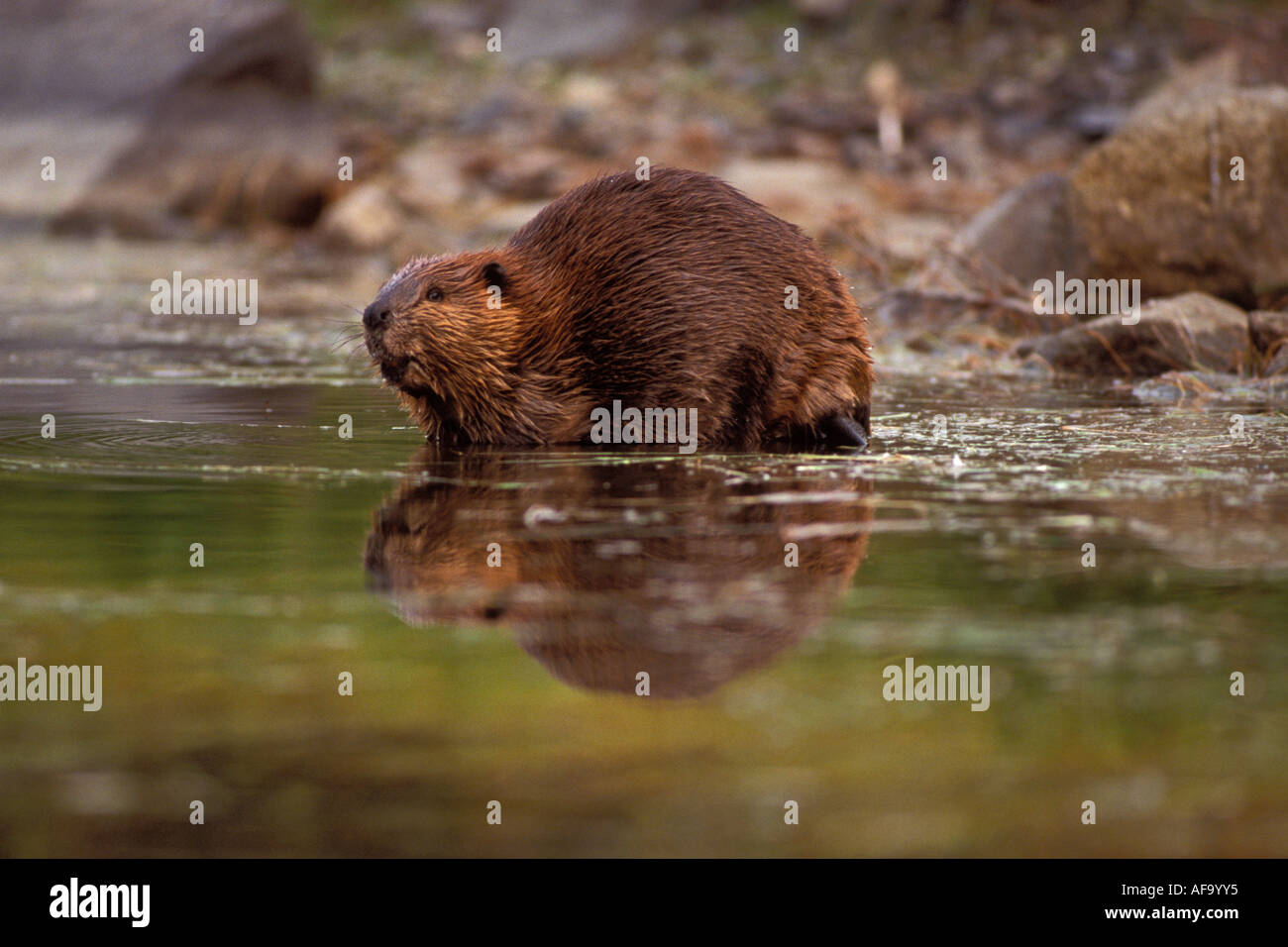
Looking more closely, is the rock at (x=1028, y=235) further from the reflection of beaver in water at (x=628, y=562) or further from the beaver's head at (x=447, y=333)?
the reflection of beaver in water at (x=628, y=562)

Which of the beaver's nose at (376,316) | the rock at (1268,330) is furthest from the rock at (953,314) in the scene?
the beaver's nose at (376,316)

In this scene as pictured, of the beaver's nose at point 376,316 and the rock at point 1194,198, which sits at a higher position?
the rock at point 1194,198

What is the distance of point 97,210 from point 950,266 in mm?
8984

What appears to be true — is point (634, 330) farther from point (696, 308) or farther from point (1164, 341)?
point (1164, 341)

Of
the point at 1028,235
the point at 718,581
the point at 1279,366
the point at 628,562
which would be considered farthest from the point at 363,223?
the point at 718,581

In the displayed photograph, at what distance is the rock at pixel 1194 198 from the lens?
8.16 metres

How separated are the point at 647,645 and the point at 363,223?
1153cm

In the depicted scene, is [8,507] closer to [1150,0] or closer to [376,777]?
[376,777]

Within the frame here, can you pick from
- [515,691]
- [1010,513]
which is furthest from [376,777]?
[1010,513]

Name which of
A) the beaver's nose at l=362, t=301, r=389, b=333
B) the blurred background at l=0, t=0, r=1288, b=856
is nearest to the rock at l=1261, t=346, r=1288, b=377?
the blurred background at l=0, t=0, r=1288, b=856

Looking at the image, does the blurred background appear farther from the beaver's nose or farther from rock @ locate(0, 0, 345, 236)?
rock @ locate(0, 0, 345, 236)

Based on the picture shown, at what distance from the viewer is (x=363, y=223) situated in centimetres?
1431

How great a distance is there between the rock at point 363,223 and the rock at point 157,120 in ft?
4.27

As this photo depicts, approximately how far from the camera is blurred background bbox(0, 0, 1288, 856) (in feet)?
8.29
